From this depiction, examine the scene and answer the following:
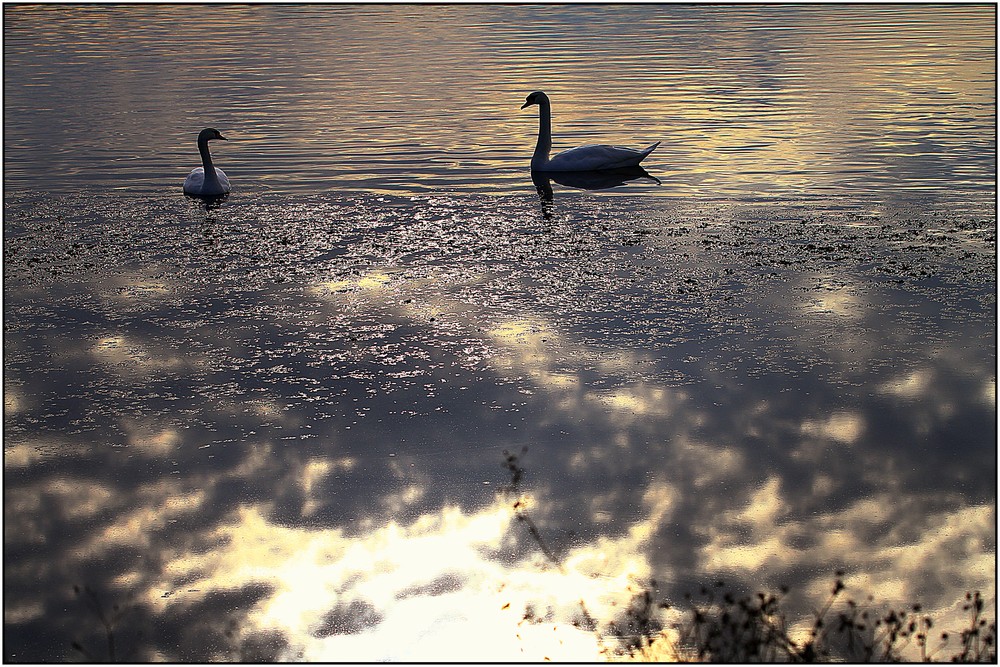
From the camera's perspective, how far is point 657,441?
7.23 m

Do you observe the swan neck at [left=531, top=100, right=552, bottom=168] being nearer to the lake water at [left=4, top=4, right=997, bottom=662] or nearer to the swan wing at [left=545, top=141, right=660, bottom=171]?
the swan wing at [left=545, top=141, right=660, bottom=171]

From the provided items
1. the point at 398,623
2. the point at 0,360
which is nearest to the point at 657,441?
the point at 398,623

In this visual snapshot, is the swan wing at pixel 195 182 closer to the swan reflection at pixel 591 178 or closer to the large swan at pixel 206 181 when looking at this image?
the large swan at pixel 206 181

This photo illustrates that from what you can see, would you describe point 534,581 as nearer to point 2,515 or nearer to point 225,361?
point 2,515

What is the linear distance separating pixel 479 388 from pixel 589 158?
8107mm

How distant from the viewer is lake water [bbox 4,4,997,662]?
18.9 ft

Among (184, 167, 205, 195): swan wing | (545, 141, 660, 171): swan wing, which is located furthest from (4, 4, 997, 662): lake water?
(184, 167, 205, 195): swan wing

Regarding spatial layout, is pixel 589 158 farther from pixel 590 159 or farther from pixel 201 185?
pixel 201 185

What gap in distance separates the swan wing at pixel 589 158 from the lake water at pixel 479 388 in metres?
0.27

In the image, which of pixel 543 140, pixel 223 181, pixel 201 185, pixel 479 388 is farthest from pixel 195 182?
pixel 479 388

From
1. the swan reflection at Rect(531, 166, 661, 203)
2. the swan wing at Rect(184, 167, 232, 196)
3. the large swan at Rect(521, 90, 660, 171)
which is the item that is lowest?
the swan reflection at Rect(531, 166, 661, 203)

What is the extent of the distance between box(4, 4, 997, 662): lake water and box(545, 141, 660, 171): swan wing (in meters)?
0.27

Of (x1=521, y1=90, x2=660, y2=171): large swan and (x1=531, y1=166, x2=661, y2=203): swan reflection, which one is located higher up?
(x1=521, y1=90, x2=660, y2=171): large swan

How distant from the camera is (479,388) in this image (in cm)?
814
